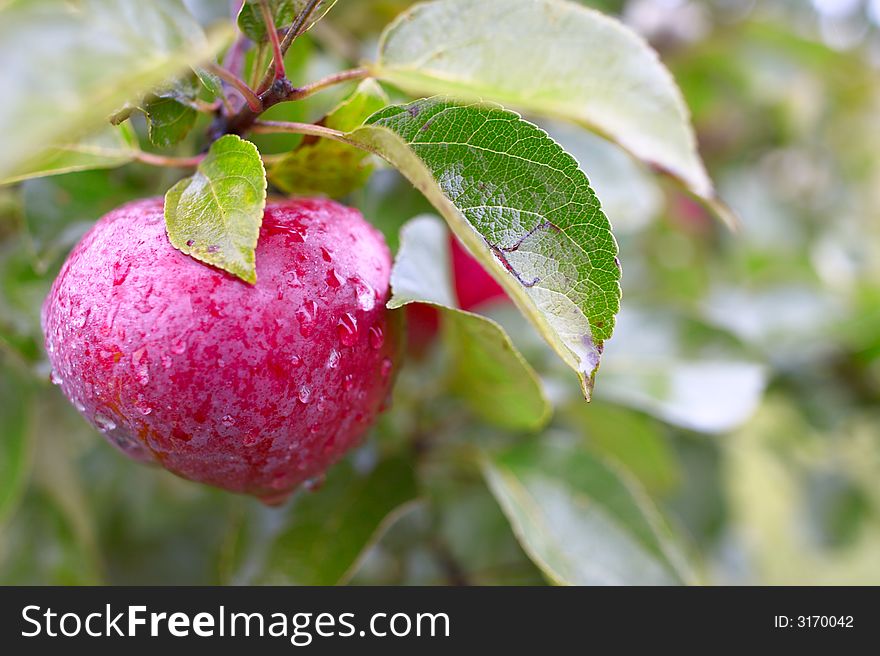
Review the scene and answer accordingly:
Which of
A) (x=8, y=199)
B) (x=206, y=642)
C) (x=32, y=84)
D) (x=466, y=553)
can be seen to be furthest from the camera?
(x=466, y=553)

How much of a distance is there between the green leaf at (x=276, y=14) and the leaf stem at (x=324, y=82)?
0.10 ft

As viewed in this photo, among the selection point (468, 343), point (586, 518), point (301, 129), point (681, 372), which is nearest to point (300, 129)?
point (301, 129)

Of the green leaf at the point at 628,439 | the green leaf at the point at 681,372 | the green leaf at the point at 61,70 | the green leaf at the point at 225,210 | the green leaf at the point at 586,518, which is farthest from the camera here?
the green leaf at the point at 628,439

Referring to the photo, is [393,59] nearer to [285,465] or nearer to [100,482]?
[285,465]

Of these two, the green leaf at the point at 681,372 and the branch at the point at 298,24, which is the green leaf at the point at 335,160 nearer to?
the branch at the point at 298,24

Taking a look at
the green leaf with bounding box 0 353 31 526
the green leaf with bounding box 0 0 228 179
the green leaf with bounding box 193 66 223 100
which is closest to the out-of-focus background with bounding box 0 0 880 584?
Result: the green leaf with bounding box 0 353 31 526

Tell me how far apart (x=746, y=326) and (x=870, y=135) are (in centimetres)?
75

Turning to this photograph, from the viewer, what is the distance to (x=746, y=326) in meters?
1.16

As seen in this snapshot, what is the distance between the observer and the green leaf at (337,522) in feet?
2.06

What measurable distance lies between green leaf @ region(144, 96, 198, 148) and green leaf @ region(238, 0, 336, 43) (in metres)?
0.06

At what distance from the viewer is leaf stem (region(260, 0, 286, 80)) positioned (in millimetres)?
414

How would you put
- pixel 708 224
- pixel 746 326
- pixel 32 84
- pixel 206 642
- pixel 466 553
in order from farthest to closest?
1. pixel 708 224
2. pixel 746 326
3. pixel 466 553
4. pixel 206 642
5. pixel 32 84

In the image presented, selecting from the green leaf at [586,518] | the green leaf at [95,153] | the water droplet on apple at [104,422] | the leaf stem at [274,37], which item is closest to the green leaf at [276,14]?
the leaf stem at [274,37]

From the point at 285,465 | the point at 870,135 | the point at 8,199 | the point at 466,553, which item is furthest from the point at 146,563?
the point at 870,135
